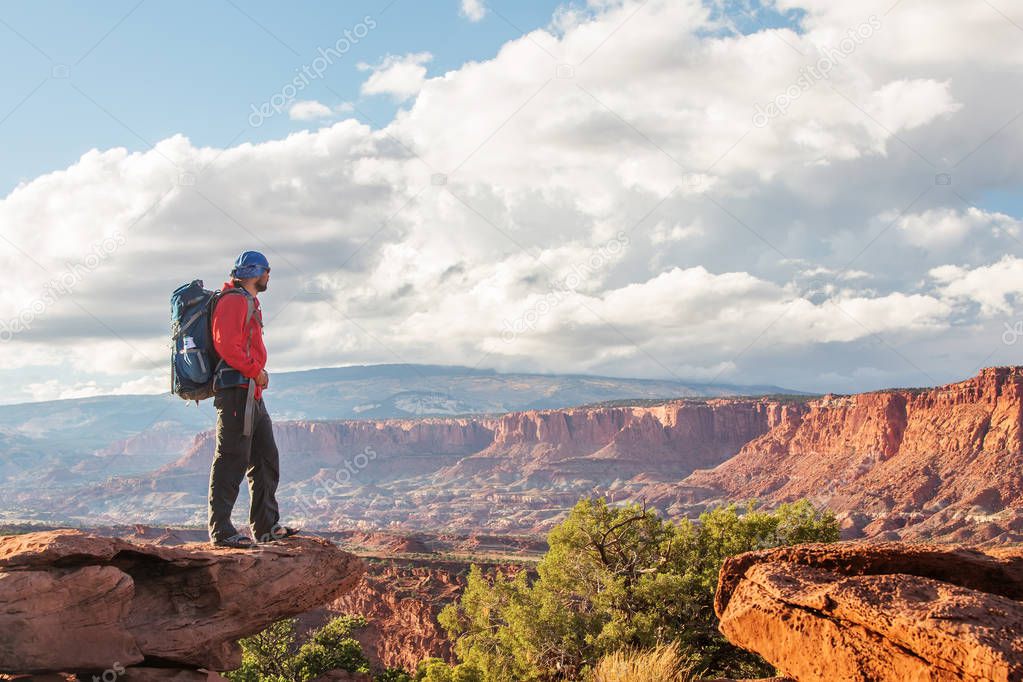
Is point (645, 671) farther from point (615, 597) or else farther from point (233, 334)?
point (233, 334)

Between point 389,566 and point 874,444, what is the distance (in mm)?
77283

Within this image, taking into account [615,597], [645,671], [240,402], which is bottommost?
[615,597]

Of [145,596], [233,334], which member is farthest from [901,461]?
[145,596]

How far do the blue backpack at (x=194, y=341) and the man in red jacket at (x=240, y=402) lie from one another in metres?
0.13

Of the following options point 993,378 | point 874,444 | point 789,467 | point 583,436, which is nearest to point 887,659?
point 993,378

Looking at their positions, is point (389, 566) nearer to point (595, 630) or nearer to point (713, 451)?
point (595, 630)

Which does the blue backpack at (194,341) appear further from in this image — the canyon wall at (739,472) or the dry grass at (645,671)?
the canyon wall at (739,472)

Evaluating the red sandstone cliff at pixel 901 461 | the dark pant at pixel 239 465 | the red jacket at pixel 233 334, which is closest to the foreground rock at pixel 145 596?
the dark pant at pixel 239 465

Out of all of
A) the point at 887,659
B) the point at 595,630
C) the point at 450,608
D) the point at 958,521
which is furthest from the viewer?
the point at 958,521

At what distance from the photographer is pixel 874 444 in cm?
11244

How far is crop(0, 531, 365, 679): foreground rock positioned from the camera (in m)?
7.86

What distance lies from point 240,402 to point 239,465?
2.29 ft

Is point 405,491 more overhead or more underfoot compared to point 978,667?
more underfoot

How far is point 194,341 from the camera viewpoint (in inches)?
384
